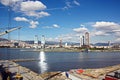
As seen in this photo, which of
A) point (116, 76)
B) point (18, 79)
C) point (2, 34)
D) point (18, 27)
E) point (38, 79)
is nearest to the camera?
point (116, 76)

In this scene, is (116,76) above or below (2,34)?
below

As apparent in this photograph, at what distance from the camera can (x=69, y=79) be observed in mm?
66000

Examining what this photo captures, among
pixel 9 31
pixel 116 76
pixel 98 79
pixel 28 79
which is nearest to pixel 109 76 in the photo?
pixel 116 76

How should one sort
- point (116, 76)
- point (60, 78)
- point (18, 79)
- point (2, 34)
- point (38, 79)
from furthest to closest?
point (2, 34), point (60, 78), point (38, 79), point (18, 79), point (116, 76)

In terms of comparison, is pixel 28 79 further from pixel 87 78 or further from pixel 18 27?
pixel 18 27

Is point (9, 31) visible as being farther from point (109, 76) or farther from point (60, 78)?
point (109, 76)

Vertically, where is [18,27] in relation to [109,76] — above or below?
above

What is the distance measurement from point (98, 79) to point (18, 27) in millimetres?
38895

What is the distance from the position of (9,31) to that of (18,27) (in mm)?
6845

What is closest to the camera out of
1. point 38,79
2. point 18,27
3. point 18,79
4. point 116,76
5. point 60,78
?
point 116,76

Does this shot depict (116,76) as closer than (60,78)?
Yes

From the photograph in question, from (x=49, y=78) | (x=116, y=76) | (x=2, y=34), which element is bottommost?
(x=49, y=78)

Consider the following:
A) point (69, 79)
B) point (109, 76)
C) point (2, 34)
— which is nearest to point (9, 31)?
point (2, 34)

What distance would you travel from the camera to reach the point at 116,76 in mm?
45656
